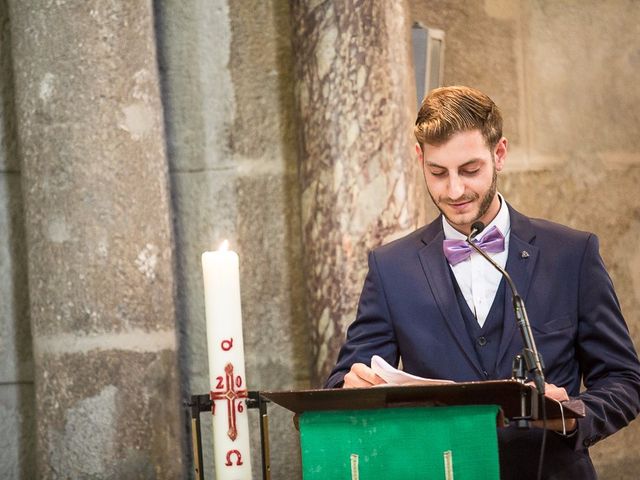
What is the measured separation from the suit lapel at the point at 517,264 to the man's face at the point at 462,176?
0.12 metres

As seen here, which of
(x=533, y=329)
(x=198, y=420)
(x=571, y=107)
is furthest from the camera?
(x=571, y=107)

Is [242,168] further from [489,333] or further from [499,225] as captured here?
[489,333]

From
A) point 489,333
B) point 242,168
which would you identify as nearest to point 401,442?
point 489,333

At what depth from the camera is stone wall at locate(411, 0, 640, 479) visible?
13.1ft

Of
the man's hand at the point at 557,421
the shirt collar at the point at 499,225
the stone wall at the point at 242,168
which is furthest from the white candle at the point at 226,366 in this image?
the stone wall at the point at 242,168

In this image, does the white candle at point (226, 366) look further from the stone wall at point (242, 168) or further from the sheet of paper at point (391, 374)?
the stone wall at point (242, 168)

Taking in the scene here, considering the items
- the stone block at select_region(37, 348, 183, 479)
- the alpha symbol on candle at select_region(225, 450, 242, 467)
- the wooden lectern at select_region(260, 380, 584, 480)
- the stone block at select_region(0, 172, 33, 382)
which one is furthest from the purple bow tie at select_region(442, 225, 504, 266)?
the stone block at select_region(0, 172, 33, 382)

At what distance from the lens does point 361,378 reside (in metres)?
2.52

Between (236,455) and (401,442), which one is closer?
(401,442)

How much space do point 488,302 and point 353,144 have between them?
0.84 meters

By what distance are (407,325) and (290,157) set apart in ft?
3.50

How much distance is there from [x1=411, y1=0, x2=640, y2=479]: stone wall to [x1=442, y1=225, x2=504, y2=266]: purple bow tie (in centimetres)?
121

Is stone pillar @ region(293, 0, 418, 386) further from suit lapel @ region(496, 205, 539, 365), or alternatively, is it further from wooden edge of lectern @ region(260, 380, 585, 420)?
wooden edge of lectern @ region(260, 380, 585, 420)

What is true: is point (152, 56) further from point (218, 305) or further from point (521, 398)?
point (521, 398)
